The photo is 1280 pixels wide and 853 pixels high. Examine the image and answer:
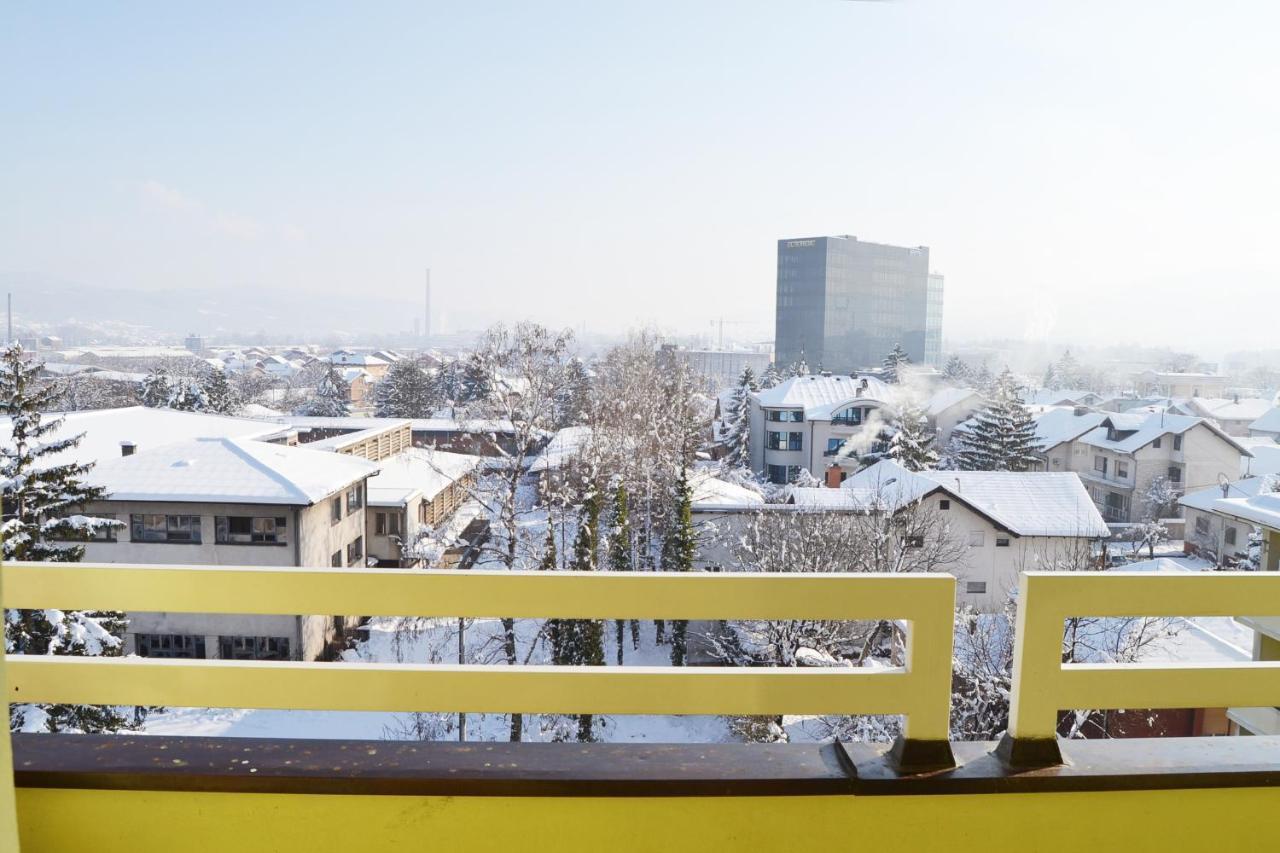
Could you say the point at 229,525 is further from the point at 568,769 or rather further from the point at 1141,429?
the point at 1141,429

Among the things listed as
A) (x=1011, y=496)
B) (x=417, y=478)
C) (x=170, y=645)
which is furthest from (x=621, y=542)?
(x=1011, y=496)

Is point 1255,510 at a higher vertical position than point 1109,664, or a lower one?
lower

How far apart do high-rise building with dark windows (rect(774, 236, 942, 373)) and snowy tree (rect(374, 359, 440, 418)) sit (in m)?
9.10

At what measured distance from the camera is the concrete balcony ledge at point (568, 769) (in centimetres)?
96

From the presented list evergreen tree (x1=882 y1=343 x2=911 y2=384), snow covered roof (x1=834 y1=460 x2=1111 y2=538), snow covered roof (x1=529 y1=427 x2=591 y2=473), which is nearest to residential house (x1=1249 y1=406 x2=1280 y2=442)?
snow covered roof (x1=834 y1=460 x2=1111 y2=538)

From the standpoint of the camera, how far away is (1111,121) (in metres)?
4.16

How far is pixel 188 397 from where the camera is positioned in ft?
61.6

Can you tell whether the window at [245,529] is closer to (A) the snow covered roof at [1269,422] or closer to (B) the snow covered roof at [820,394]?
(A) the snow covered roof at [1269,422]

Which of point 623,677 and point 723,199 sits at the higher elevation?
point 723,199

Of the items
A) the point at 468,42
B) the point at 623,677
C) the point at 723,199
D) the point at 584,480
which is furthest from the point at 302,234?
the point at 623,677

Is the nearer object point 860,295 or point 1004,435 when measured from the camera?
point 860,295

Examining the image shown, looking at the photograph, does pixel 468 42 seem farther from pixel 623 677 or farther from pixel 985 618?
pixel 985 618

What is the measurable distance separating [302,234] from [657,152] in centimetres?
692

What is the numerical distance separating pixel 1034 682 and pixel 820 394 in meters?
18.5
